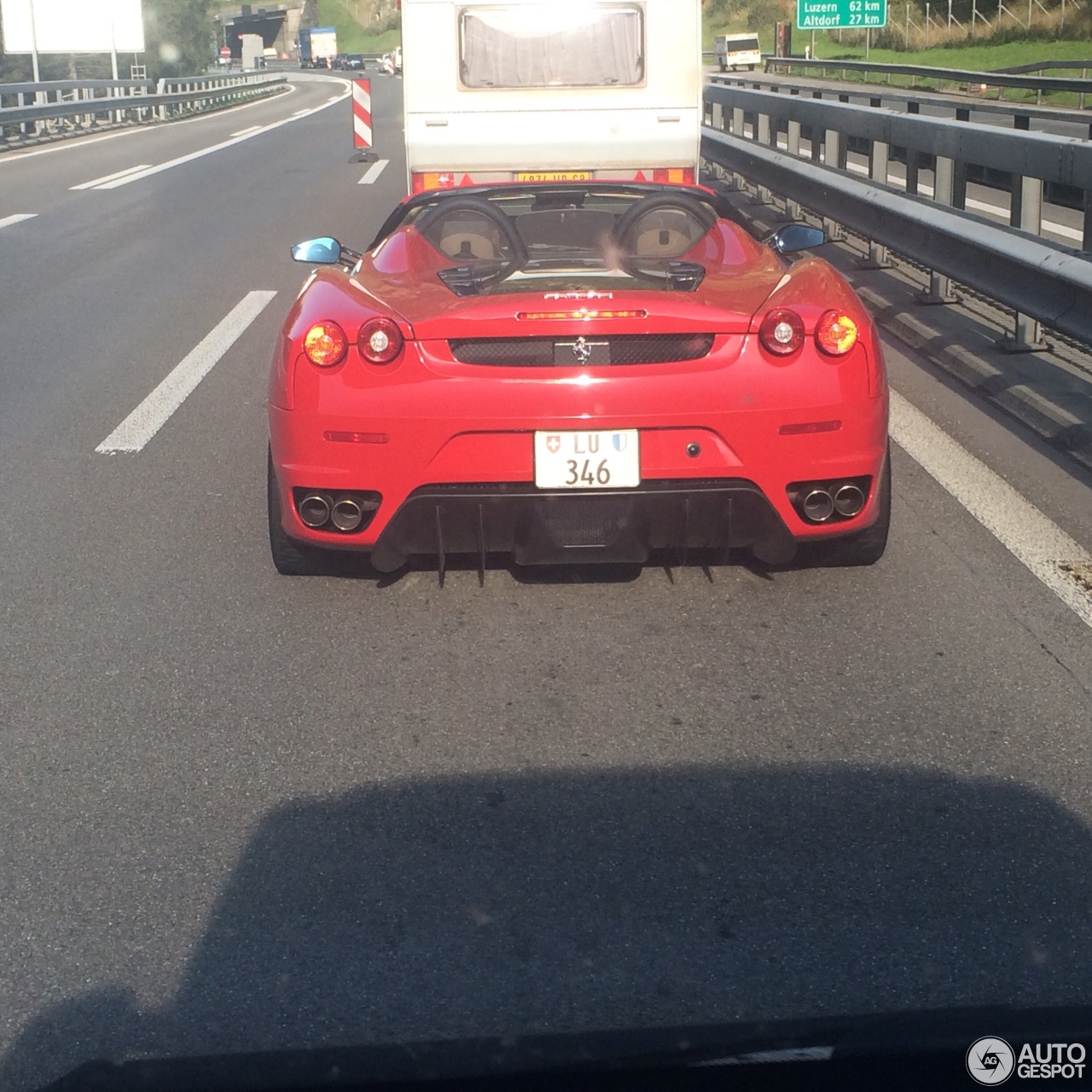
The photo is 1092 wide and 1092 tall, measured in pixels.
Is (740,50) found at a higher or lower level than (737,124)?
higher

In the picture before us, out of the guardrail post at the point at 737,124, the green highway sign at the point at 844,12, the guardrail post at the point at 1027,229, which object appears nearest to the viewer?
the guardrail post at the point at 1027,229

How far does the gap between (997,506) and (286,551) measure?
2568 mm

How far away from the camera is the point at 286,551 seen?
16.5ft

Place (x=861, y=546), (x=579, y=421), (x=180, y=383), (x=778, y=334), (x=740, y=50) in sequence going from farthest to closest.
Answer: (x=740, y=50)
(x=180, y=383)
(x=861, y=546)
(x=778, y=334)
(x=579, y=421)

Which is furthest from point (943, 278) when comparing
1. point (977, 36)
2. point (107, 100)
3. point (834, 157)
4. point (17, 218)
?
point (977, 36)

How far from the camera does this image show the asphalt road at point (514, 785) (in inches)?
111

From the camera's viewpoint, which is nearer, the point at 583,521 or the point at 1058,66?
the point at 583,521

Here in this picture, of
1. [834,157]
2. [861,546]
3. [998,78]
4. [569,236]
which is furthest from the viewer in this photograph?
[998,78]

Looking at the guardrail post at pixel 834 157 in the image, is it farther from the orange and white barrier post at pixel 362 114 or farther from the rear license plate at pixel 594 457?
the orange and white barrier post at pixel 362 114

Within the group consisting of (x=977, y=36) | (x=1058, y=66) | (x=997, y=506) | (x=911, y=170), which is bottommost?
(x=997, y=506)

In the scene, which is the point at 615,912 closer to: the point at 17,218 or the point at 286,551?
the point at 286,551

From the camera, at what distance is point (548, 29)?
12930 mm

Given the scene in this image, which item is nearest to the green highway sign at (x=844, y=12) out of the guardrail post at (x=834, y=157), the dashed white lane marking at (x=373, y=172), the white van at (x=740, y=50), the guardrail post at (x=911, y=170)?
the dashed white lane marking at (x=373, y=172)

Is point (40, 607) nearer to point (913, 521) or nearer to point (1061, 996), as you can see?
Answer: point (913, 521)
